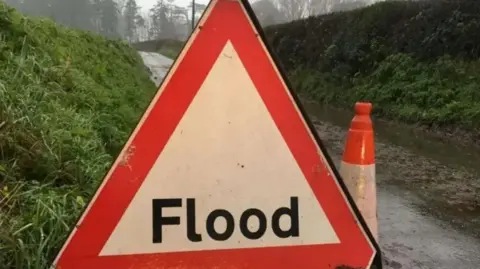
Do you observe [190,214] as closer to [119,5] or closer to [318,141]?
[318,141]

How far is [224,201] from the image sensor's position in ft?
4.69

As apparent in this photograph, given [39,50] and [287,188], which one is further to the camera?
[39,50]

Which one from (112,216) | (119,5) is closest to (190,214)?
(112,216)

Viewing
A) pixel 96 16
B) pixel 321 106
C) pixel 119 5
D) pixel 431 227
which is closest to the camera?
pixel 431 227

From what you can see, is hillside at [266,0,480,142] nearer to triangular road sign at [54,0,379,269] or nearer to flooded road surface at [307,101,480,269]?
flooded road surface at [307,101,480,269]

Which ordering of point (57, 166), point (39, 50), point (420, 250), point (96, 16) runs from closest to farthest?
1. point (57, 166)
2. point (420, 250)
3. point (39, 50)
4. point (96, 16)

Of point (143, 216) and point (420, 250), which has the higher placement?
A: point (143, 216)

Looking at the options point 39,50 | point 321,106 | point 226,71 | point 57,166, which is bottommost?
point 321,106

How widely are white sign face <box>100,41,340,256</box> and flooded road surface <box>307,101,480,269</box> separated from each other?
109 inches

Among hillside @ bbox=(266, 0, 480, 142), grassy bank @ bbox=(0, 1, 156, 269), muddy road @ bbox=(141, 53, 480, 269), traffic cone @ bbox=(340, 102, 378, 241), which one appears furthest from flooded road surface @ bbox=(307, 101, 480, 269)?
grassy bank @ bbox=(0, 1, 156, 269)

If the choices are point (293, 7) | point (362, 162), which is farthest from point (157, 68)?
point (293, 7)

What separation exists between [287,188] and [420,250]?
327 centimetres

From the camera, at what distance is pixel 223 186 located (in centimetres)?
142

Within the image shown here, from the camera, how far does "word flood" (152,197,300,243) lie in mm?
1392
